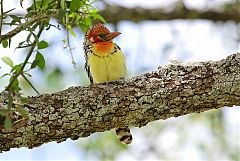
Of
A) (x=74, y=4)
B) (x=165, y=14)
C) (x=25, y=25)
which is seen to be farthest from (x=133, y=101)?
(x=165, y=14)

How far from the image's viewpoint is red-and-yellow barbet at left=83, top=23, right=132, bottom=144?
2258mm

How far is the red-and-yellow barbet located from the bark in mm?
1484

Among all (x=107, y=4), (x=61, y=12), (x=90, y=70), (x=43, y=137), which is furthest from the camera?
(x=107, y=4)

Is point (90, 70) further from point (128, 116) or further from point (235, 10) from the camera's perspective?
point (235, 10)

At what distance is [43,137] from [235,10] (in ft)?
7.33

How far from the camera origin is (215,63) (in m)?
1.96

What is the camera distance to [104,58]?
229cm

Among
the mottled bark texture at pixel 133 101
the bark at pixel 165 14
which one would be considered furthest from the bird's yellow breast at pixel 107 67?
the bark at pixel 165 14

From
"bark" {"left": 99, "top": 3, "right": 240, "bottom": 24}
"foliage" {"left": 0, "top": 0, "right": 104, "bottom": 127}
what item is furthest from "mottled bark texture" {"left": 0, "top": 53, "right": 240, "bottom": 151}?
"bark" {"left": 99, "top": 3, "right": 240, "bottom": 24}

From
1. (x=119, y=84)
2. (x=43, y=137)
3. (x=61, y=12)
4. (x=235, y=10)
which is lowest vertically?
(x=43, y=137)

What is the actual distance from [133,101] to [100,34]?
0.45 meters

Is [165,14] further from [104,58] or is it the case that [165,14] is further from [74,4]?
[74,4]

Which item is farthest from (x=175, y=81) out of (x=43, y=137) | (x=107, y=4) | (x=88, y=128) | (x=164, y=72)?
(x=107, y=4)

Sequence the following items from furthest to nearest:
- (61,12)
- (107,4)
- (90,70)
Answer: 1. (107,4)
2. (90,70)
3. (61,12)
